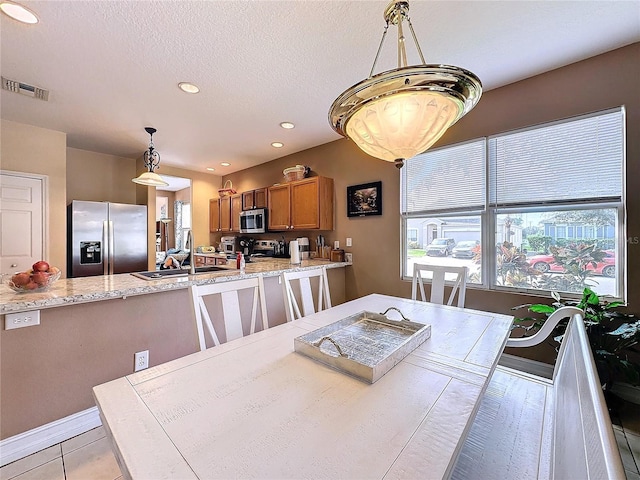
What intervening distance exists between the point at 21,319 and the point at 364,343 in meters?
1.94

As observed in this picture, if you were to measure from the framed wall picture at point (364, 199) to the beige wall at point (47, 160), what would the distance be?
3712 mm

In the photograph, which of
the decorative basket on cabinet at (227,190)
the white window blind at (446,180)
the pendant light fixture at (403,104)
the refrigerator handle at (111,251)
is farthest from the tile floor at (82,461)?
the decorative basket on cabinet at (227,190)

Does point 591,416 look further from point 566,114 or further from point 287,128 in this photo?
point 287,128

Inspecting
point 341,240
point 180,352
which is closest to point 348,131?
point 180,352

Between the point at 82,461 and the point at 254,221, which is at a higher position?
the point at 254,221

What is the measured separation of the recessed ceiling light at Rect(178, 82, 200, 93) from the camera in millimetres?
2428

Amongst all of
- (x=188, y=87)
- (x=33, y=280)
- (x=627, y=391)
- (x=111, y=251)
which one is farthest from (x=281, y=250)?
(x=627, y=391)

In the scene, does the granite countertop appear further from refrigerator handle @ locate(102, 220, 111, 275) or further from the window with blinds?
the window with blinds

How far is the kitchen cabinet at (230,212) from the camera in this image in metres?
5.31

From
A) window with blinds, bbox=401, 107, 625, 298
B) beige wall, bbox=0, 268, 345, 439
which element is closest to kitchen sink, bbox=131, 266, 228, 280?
beige wall, bbox=0, 268, 345, 439

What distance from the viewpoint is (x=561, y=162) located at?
2.28 metres

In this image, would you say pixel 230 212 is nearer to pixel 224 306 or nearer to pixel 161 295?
pixel 161 295

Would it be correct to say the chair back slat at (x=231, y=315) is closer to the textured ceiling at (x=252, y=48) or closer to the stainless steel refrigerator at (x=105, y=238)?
the textured ceiling at (x=252, y=48)

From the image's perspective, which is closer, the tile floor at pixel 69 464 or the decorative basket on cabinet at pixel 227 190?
the tile floor at pixel 69 464
